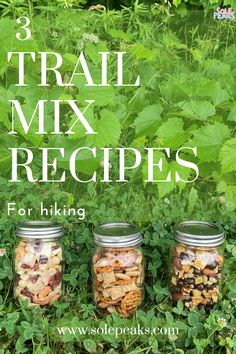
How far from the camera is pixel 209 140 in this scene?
2.34 metres

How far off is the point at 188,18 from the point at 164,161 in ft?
3.17

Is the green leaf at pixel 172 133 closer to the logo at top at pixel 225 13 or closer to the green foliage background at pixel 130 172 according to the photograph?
the green foliage background at pixel 130 172

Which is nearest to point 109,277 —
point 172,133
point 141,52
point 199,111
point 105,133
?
point 105,133

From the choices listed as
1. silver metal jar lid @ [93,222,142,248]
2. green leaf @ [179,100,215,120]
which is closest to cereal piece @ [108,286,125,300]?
silver metal jar lid @ [93,222,142,248]

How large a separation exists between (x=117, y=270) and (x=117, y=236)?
0.30 ft

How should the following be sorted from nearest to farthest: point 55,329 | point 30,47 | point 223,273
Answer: point 55,329
point 223,273
point 30,47

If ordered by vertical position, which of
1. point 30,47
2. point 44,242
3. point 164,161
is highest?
point 30,47

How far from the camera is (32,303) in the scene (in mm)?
2064

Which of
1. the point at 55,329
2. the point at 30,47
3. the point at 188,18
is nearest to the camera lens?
the point at 55,329

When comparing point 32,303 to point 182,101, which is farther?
point 182,101

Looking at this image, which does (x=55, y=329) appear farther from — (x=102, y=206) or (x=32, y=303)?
(x=102, y=206)

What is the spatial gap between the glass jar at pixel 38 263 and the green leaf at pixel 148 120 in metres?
0.50

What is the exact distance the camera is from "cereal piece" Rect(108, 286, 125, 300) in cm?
202

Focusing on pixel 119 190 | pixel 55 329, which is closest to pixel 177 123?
pixel 119 190
